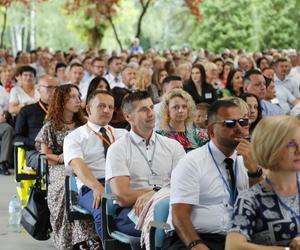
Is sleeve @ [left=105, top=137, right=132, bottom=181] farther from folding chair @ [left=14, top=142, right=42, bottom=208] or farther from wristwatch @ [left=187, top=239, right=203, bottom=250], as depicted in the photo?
folding chair @ [left=14, top=142, right=42, bottom=208]

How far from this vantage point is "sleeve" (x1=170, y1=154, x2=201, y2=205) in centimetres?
551

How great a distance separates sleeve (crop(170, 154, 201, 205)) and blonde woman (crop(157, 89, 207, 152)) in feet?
11.1

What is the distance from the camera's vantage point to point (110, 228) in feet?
22.8

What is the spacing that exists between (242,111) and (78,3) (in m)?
30.2

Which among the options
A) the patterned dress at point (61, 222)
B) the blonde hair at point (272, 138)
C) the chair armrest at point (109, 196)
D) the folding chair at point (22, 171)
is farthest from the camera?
the folding chair at point (22, 171)

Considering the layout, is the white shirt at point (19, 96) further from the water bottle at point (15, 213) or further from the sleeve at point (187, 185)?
the sleeve at point (187, 185)

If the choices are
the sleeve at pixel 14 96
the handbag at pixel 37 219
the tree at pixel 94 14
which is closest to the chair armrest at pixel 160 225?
the handbag at pixel 37 219

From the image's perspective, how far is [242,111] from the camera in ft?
19.0

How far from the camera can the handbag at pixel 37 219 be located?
8.55 metres

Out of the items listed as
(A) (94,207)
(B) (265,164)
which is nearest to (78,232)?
(A) (94,207)

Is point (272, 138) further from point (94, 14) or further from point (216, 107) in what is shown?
point (94, 14)

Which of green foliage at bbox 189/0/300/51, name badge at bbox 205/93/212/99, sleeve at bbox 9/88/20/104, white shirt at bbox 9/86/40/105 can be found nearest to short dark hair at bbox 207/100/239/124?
white shirt at bbox 9/86/40/105

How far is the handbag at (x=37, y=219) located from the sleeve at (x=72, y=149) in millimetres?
761

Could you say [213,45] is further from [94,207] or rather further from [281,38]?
[94,207]
